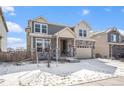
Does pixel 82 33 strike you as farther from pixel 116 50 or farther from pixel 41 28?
pixel 116 50

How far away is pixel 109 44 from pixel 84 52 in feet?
19.6

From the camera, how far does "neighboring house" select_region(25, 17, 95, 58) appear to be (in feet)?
47.6

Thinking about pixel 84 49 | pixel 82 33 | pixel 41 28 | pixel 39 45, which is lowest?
pixel 84 49

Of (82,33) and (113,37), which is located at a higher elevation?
(82,33)

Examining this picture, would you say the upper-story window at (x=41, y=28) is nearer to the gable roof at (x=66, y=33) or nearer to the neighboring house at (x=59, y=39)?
the neighboring house at (x=59, y=39)

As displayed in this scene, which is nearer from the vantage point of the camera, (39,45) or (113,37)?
(39,45)

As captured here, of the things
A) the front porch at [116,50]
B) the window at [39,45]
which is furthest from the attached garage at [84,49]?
the front porch at [116,50]

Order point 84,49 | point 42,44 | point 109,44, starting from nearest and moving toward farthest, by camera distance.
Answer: point 42,44 < point 84,49 < point 109,44

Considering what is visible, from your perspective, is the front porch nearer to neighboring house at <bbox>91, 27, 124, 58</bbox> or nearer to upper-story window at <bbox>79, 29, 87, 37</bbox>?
neighboring house at <bbox>91, 27, 124, 58</bbox>

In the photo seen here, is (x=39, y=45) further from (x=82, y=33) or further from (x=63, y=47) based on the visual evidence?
(x=82, y=33)

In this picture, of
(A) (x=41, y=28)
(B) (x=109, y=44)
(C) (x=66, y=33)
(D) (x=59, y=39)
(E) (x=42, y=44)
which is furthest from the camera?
(B) (x=109, y=44)

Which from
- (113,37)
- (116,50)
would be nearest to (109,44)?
(113,37)

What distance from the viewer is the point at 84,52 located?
17.5m
